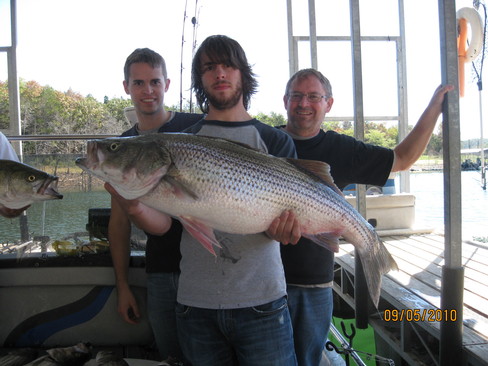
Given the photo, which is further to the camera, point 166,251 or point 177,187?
point 166,251

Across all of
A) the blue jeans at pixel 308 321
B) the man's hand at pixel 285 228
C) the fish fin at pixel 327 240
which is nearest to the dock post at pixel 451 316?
the blue jeans at pixel 308 321

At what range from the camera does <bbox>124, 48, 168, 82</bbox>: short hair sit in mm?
2885

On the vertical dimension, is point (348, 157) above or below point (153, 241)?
above

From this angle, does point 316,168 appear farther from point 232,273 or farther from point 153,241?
point 153,241

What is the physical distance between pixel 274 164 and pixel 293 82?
1270mm

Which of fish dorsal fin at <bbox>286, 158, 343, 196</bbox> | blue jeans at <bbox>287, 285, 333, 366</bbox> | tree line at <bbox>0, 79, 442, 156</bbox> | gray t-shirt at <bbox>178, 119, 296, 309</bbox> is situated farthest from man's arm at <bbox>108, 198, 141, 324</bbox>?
tree line at <bbox>0, 79, 442, 156</bbox>

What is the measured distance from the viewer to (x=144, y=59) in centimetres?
288

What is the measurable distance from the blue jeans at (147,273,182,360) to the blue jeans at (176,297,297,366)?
1.58 ft

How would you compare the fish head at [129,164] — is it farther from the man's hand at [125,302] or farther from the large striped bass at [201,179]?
the man's hand at [125,302]

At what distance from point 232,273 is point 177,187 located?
0.53 metres


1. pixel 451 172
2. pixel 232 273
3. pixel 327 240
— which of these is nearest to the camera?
pixel 232 273

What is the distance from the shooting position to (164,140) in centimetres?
186

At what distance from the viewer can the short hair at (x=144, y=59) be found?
114 inches

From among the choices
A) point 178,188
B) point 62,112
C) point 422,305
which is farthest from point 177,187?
point 62,112
